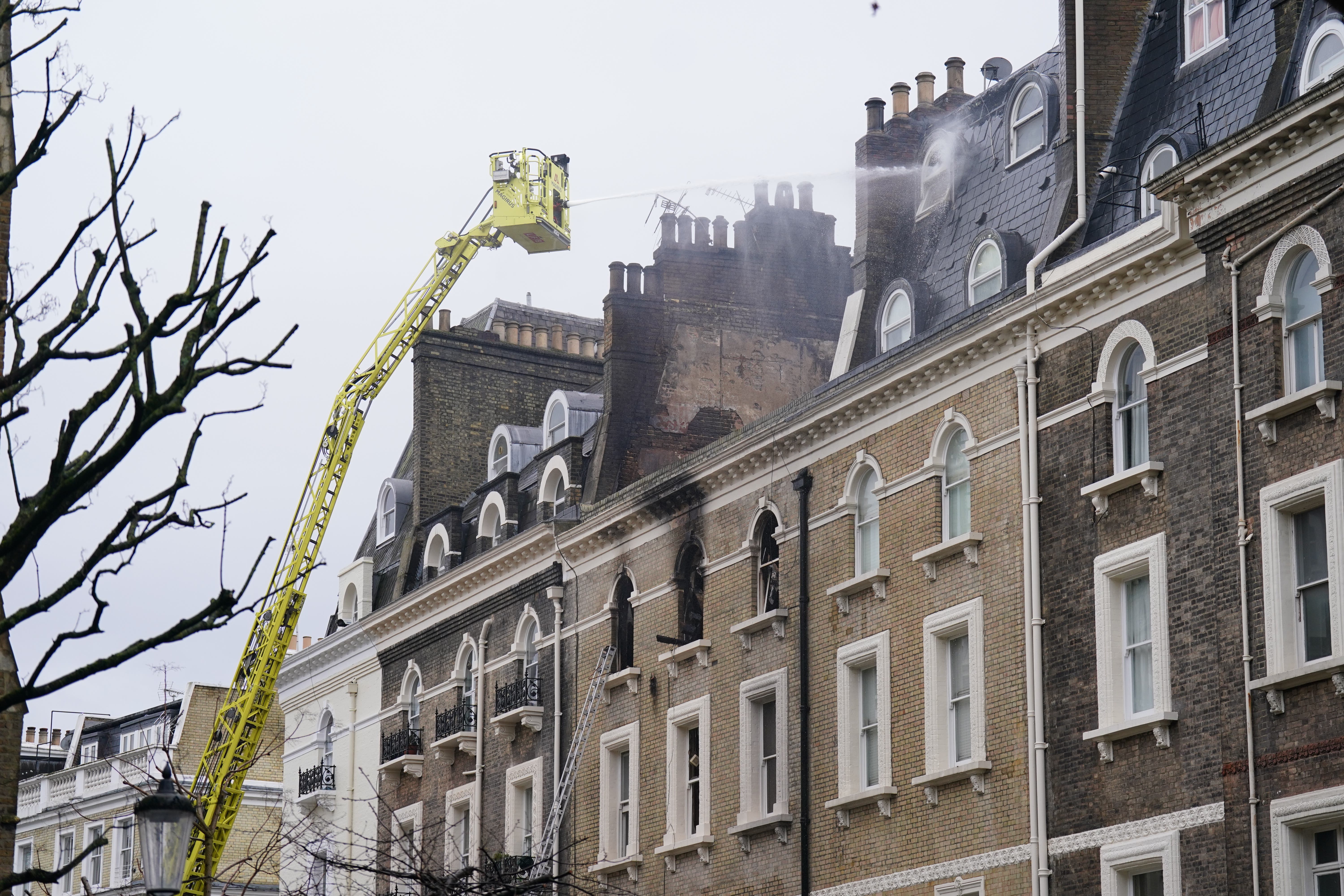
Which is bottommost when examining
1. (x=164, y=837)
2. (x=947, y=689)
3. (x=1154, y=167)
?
(x=164, y=837)

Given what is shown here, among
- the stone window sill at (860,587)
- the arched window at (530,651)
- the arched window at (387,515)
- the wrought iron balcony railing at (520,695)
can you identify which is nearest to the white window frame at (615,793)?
the wrought iron balcony railing at (520,695)

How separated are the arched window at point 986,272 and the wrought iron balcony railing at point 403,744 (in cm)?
1937

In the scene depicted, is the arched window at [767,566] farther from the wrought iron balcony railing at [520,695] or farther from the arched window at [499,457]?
the arched window at [499,457]

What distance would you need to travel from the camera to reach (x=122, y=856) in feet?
232

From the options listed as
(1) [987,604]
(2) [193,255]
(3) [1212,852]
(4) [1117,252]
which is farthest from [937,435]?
(2) [193,255]

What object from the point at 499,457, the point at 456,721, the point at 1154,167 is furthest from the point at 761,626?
the point at 499,457

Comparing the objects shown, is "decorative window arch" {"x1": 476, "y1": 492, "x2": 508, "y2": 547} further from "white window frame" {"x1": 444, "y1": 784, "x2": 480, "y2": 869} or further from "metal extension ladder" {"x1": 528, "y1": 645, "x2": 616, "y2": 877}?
"metal extension ladder" {"x1": 528, "y1": 645, "x2": 616, "y2": 877}

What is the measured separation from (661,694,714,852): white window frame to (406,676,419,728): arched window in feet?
38.1

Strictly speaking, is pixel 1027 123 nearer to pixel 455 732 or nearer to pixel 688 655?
pixel 688 655

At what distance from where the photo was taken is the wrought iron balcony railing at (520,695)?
1666 inches

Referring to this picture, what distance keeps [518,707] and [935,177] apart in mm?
13620

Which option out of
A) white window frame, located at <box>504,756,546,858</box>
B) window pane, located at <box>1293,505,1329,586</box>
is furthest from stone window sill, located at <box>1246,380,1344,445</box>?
white window frame, located at <box>504,756,546,858</box>

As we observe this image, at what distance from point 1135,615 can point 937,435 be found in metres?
5.13

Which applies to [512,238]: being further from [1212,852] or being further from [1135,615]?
[1212,852]
